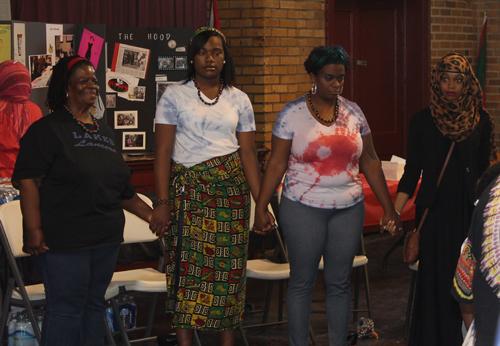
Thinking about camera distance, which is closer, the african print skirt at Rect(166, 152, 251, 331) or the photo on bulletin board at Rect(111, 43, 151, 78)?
the african print skirt at Rect(166, 152, 251, 331)

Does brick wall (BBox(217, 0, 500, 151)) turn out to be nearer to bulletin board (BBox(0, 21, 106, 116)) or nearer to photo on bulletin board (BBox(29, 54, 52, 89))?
bulletin board (BBox(0, 21, 106, 116))

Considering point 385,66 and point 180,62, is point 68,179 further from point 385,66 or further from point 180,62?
point 385,66

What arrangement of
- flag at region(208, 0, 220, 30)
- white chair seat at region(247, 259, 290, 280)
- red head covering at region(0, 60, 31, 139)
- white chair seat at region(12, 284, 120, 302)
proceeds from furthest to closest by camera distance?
1. flag at region(208, 0, 220, 30)
2. red head covering at region(0, 60, 31, 139)
3. white chair seat at region(247, 259, 290, 280)
4. white chair seat at region(12, 284, 120, 302)

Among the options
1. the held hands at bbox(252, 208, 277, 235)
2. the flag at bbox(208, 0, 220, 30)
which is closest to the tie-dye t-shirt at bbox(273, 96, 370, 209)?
the held hands at bbox(252, 208, 277, 235)

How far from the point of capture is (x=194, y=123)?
314cm

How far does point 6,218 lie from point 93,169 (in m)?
0.80

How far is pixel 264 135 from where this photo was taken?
6203 millimetres

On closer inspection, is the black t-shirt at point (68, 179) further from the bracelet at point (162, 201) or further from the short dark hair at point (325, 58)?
the short dark hair at point (325, 58)

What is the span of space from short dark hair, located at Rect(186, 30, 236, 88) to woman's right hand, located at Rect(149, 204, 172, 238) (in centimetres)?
62

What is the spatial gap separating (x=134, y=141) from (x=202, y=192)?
7.87 ft

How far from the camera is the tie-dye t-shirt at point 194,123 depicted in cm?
315

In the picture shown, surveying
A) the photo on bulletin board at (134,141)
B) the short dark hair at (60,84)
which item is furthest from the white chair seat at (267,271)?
the photo on bulletin board at (134,141)

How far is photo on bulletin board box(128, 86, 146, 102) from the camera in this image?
5363 mm

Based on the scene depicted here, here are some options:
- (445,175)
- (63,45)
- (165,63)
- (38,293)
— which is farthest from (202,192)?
(165,63)
